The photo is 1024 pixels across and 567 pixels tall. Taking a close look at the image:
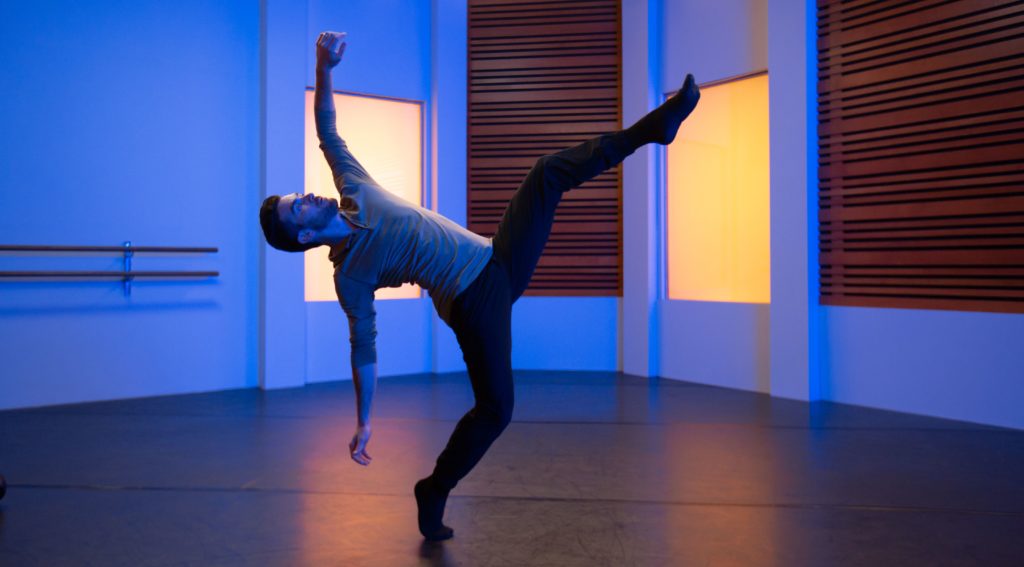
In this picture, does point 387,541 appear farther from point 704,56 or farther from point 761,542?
point 704,56

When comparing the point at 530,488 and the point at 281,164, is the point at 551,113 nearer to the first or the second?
the point at 281,164

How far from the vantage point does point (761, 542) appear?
3043 millimetres

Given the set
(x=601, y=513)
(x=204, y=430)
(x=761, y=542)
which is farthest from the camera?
(x=204, y=430)

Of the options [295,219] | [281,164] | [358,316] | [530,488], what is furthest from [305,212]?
[281,164]

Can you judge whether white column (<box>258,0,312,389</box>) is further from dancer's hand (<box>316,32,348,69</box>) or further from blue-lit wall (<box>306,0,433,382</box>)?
dancer's hand (<box>316,32,348,69</box>)

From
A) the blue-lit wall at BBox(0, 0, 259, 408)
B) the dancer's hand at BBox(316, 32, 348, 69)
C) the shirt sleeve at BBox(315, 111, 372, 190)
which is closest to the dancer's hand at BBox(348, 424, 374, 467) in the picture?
the shirt sleeve at BBox(315, 111, 372, 190)

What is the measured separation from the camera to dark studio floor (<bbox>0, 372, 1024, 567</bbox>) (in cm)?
299

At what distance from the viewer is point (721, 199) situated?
24.1 feet

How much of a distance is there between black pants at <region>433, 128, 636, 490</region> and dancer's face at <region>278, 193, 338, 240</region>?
527mm

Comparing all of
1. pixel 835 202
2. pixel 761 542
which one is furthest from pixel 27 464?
pixel 835 202

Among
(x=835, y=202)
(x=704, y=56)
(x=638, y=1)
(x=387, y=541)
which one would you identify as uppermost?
(x=638, y=1)

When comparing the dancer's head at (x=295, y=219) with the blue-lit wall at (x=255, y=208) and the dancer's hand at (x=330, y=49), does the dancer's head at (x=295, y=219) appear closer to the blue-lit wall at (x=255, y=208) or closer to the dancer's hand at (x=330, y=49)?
the dancer's hand at (x=330, y=49)

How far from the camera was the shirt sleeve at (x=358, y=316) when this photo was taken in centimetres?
281

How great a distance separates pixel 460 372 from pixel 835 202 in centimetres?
368
